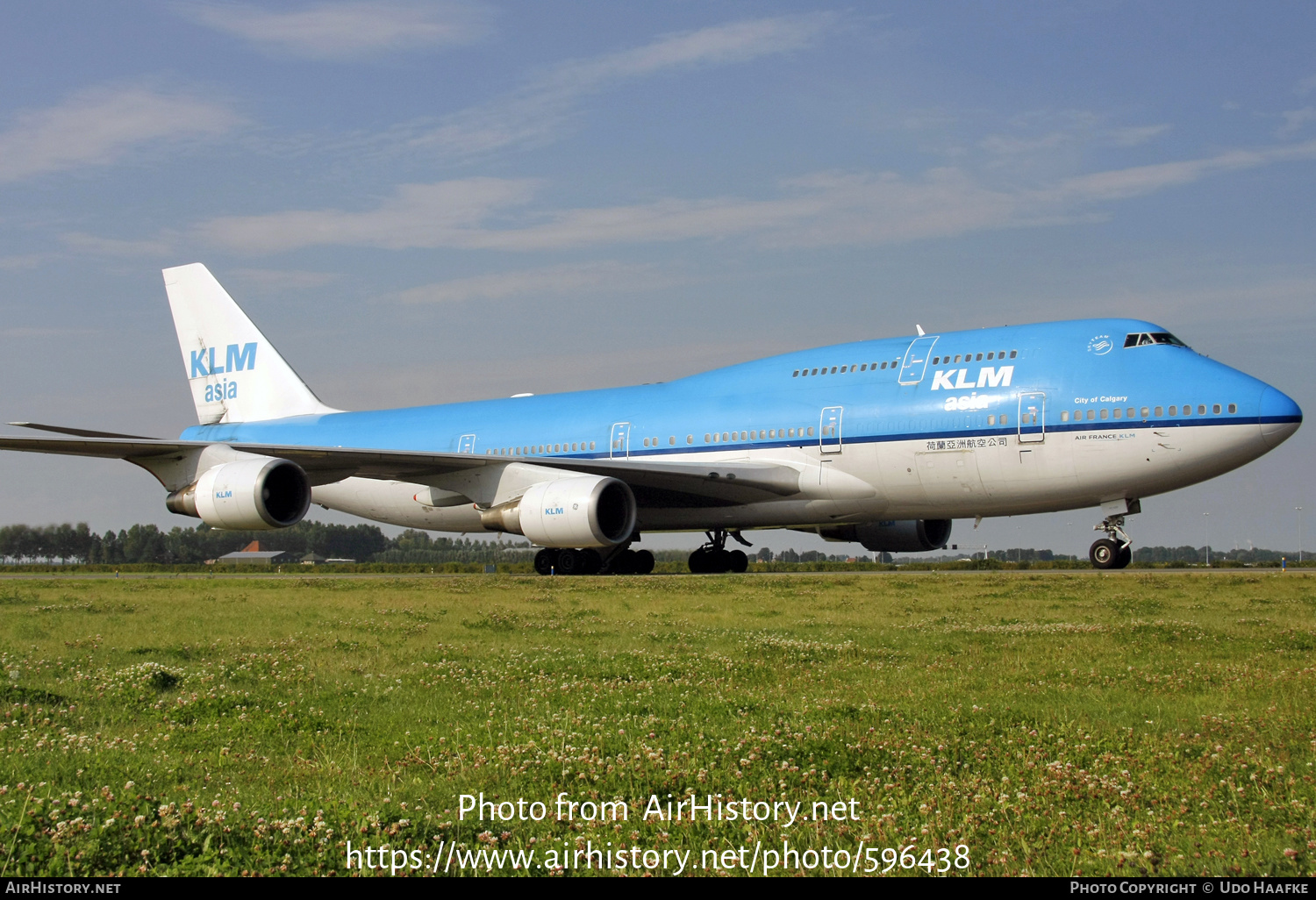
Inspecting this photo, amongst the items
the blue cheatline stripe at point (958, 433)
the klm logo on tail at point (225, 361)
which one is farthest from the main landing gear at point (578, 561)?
the klm logo on tail at point (225, 361)

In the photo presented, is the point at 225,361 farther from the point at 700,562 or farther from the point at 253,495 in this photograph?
the point at 700,562

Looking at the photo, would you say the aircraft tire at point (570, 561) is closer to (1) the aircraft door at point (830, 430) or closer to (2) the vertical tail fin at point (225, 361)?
(1) the aircraft door at point (830, 430)

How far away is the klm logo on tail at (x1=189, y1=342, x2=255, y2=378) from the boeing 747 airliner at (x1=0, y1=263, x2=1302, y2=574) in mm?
9135

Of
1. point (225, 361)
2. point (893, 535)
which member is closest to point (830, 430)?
point (893, 535)

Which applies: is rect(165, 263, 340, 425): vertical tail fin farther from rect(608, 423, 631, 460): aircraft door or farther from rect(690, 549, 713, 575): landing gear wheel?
rect(690, 549, 713, 575): landing gear wheel

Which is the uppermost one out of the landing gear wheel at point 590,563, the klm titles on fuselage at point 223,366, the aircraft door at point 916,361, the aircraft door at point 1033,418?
the klm titles on fuselage at point 223,366

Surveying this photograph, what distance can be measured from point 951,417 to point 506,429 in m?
12.6

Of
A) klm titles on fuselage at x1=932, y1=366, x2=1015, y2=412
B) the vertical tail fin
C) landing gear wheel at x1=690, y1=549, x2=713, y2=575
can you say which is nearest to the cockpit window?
klm titles on fuselage at x1=932, y1=366, x2=1015, y2=412

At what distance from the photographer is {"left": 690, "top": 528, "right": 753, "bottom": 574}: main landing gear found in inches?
1145

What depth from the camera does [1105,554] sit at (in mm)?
22938

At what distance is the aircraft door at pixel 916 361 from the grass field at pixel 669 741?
11.4 m

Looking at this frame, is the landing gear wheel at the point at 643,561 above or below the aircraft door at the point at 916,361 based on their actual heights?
below

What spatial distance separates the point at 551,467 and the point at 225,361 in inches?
641

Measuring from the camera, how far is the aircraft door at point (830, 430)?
934 inches
